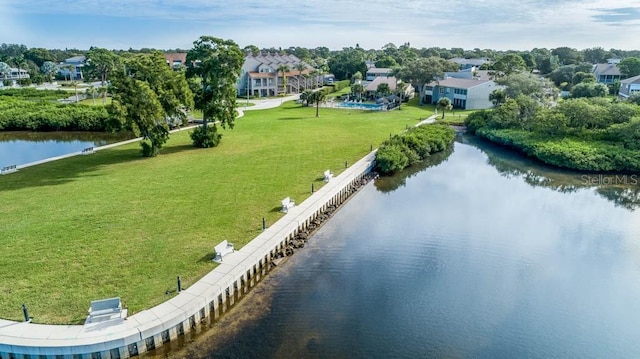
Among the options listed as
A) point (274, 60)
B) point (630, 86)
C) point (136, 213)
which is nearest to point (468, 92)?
point (630, 86)

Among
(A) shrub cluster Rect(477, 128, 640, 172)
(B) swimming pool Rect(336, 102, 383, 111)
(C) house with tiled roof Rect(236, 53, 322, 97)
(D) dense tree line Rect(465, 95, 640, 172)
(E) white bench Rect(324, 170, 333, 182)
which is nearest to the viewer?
(E) white bench Rect(324, 170, 333, 182)

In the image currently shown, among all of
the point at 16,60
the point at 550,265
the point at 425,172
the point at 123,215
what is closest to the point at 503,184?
the point at 425,172

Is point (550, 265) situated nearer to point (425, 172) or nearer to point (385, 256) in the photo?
point (385, 256)

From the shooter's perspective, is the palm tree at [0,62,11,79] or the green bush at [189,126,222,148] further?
the palm tree at [0,62,11,79]

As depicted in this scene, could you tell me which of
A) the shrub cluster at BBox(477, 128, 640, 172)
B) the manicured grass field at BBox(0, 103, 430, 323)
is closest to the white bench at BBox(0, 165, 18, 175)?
the manicured grass field at BBox(0, 103, 430, 323)

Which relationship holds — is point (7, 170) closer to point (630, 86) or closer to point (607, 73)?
point (630, 86)

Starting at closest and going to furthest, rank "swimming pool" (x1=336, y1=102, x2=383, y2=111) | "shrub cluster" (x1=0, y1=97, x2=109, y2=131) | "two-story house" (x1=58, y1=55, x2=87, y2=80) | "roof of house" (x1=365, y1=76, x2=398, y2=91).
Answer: "shrub cluster" (x1=0, y1=97, x2=109, y2=131) → "swimming pool" (x1=336, y1=102, x2=383, y2=111) → "roof of house" (x1=365, y1=76, x2=398, y2=91) → "two-story house" (x1=58, y1=55, x2=87, y2=80)

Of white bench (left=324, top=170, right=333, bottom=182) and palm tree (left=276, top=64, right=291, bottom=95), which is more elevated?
palm tree (left=276, top=64, right=291, bottom=95)

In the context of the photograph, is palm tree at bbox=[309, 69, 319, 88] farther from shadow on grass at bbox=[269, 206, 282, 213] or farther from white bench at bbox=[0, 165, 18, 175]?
shadow on grass at bbox=[269, 206, 282, 213]
